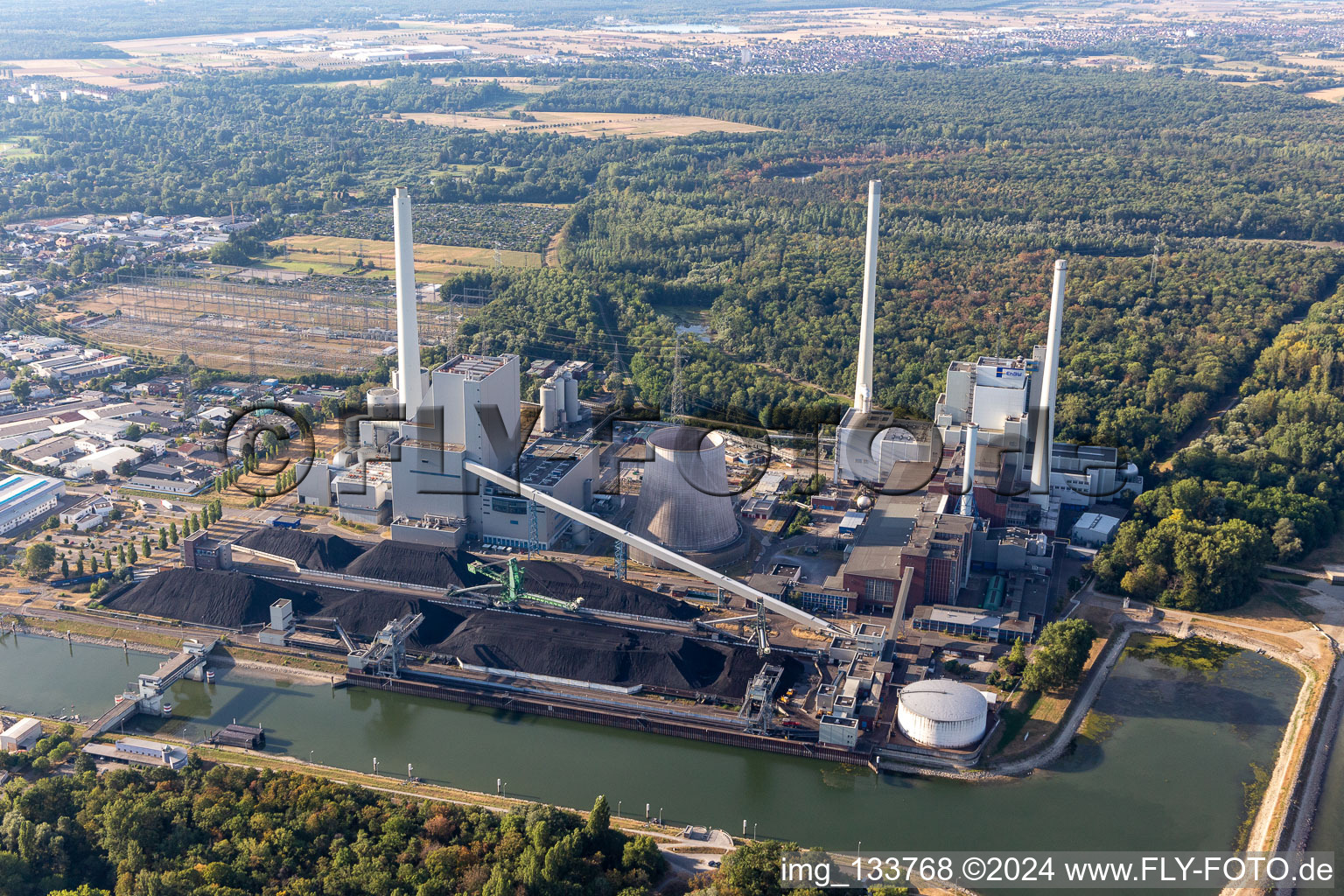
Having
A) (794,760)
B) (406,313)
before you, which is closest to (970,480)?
(794,760)

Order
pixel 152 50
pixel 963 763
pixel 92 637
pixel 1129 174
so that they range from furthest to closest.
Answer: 1. pixel 152 50
2. pixel 1129 174
3. pixel 92 637
4. pixel 963 763

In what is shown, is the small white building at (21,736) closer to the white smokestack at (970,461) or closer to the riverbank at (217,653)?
the riverbank at (217,653)

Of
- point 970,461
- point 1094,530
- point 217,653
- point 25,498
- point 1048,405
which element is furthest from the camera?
point 25,498

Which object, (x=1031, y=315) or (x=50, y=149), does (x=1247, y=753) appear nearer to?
(x=1031, y=315)

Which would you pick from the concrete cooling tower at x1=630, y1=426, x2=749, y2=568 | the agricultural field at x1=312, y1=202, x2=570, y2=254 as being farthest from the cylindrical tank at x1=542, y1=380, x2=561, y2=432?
the agricultural field at x1=312, y1=202, x2=570, y2=254

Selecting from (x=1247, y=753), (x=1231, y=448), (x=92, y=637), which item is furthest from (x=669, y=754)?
(x=1231, y=448)

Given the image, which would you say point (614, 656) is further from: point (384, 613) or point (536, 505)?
point (536, 505)
